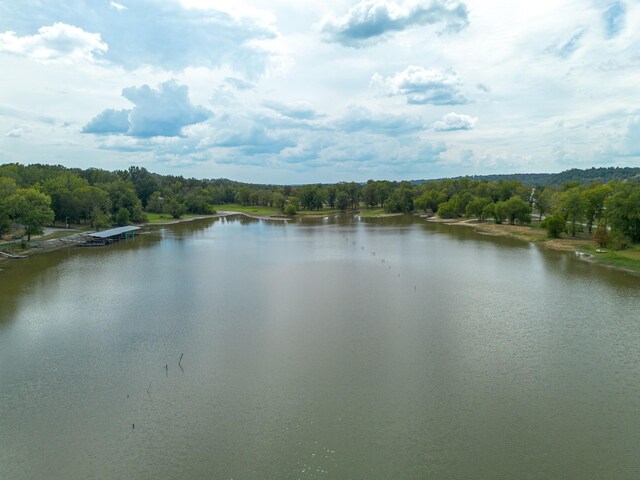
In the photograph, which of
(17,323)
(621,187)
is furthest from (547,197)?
(17,323)

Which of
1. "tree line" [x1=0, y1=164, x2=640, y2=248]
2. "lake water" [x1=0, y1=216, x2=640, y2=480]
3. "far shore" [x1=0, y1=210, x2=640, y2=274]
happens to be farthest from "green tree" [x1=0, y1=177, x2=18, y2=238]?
"lake water" [x1=0, y1=216, x2=640, y2=480]

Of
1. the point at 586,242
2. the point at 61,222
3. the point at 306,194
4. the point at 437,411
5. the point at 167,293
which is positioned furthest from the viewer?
the point at 306,194

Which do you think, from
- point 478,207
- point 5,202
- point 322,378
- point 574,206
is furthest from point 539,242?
point 5,202

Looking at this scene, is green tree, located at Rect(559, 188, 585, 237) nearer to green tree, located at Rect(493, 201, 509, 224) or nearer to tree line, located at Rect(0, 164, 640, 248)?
tree line, located at Rect(0, 164, 640, 248)

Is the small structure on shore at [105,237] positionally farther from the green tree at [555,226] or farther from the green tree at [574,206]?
the green tree at [574,206]

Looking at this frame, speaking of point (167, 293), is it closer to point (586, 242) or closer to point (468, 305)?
point (468, 305)

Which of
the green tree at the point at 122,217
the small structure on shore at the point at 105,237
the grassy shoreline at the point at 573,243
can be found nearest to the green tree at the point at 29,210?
the small structure on shore at the point at 105,237
